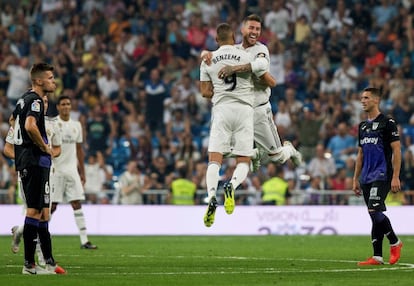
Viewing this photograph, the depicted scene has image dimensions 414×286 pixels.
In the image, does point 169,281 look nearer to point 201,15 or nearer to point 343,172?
point 343,172

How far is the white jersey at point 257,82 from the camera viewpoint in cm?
1541

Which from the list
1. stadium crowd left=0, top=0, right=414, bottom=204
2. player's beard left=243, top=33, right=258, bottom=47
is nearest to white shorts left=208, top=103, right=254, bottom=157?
player's beard left=243, top=33, right=258, bottom=47

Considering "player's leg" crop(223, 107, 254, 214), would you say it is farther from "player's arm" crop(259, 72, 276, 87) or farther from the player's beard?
the player's beard

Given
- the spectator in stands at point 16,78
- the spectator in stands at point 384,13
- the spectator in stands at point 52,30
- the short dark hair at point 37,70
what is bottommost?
the short dark hair at point 37,70

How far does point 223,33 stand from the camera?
49.6 feet

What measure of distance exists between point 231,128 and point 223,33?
138 cm

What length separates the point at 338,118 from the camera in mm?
29922

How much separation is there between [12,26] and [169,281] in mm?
22968

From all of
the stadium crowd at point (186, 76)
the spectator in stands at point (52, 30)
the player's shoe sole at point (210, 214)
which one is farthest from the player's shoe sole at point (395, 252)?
the spectator in stands at point (52, 30)

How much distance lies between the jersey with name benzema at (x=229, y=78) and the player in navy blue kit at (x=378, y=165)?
1746mm

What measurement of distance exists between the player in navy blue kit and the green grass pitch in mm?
382

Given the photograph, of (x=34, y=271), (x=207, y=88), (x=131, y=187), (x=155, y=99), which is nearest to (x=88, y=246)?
(x=207, y=88)

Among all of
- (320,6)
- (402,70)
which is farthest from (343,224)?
(320,6)

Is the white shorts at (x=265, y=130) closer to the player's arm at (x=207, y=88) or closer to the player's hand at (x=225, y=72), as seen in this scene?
the player's arm at (x=207, y=88)
